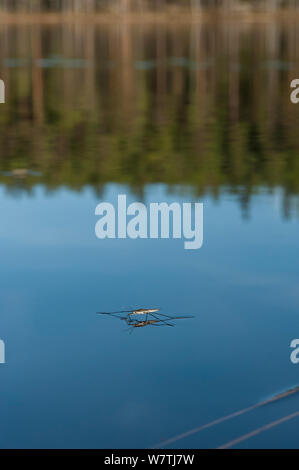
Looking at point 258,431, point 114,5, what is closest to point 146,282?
point 258,431

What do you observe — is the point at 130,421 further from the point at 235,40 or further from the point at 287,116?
the point at 235,40

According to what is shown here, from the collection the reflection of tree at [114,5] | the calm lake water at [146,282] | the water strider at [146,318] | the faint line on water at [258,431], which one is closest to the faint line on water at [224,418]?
the calm lake water at [146,282]

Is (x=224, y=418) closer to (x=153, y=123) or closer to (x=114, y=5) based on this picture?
(x=153, y=123)

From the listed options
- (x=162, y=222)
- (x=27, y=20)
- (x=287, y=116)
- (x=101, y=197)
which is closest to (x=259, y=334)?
(x=162, y=222)

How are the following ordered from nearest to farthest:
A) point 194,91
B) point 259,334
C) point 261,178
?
1. point 259,334
2. point 261,178
3. point 194,91

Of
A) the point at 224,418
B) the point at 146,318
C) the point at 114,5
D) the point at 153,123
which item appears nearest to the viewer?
the point at 224,418

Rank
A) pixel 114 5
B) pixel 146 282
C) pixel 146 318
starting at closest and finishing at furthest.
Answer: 1. pixel 146 318
2. pixel 146 282
3. pixel 114 5
